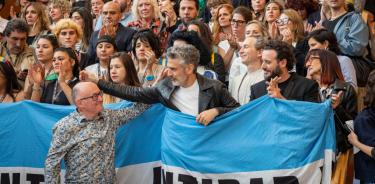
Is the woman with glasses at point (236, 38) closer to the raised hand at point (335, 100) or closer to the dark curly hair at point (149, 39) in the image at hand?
the dark curly hair at point (149, 39)

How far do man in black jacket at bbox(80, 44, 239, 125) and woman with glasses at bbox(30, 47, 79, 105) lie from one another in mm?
899

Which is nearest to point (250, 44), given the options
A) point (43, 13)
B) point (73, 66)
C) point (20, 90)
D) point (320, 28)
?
point (320, 28)

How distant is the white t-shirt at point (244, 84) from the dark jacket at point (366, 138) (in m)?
1.54

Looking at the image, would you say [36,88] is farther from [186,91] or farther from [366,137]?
[366,137]

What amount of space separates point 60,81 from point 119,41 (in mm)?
2653

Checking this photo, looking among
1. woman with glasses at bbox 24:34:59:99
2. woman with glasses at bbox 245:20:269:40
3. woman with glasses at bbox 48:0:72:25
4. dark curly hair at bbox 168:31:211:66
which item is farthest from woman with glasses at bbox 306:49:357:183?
woman with glasses at bbox 48:0:72:25

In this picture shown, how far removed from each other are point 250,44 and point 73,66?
2059 mm

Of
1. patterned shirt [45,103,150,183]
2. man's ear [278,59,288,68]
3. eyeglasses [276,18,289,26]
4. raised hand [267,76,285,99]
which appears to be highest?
eyeglasses [276,18,289,26]

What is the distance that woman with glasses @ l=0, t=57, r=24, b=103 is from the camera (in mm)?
10406

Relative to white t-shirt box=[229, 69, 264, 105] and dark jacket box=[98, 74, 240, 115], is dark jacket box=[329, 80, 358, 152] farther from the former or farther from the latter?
white t-shirt box=[229, 69, 264, 105]

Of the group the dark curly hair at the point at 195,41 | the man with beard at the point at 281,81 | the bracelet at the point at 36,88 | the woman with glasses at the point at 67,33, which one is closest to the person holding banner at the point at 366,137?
the man with beard at the point at 281,81

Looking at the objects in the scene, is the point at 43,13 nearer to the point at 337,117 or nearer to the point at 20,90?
the point at 20,90

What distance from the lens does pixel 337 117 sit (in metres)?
8.95

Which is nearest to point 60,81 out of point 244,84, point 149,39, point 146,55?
point 146,55
